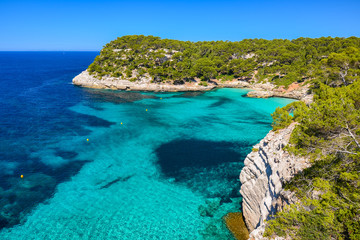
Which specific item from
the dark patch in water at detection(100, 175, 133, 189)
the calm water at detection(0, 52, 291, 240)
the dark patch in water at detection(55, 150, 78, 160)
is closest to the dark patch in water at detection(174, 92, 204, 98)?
the calm water at detection(0, 52, 291, 240)

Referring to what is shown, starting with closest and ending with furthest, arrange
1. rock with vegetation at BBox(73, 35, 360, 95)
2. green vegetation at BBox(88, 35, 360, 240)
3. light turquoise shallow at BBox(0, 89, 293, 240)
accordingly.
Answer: green vegetation at BBox(88, 35, 360, 240) → light turquoise shallow at BBox(0, 89, 293, 240) → rock with vegetation at BBox(73, 35, 360, 95)

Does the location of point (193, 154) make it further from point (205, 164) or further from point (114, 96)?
point (114, 96)

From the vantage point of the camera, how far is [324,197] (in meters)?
10.4

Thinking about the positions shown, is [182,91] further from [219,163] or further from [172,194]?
[172,194]

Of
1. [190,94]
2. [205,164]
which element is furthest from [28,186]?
[190,94]

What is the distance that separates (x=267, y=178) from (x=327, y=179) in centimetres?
635

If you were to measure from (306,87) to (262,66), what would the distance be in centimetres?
2917

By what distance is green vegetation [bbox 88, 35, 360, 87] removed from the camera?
82.5 meters

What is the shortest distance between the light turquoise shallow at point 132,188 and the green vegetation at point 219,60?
39.9m

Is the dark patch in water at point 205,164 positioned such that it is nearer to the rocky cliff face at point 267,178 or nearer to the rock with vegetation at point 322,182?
the rocky cliff face at point 267,178

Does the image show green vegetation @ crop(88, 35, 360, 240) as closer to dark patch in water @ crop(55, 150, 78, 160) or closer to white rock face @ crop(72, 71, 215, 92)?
white rock face @ crop(72, 71, 215, 92)

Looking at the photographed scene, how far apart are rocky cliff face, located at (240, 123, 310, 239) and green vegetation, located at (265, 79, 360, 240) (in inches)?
35.8

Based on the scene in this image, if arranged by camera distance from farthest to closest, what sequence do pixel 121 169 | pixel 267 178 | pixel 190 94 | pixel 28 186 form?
pixel 190 94
pixel 121 169
pixel 28 186
pixel 267 178

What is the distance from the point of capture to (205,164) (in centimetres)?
3134
